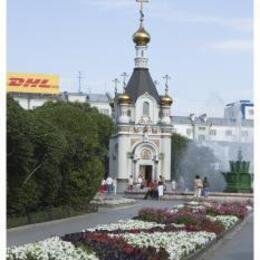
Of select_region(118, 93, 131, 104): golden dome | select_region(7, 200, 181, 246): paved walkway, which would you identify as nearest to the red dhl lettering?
select_region(118, 93, 131, 104): golden dome

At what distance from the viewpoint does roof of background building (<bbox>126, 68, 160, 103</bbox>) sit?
203 ft

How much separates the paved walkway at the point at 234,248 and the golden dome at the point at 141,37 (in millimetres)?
46946

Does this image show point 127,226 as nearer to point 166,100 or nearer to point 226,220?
point 226,220

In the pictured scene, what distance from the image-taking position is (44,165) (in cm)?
1872

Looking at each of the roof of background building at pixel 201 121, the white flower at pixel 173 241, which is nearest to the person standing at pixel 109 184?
the white flower at pixel 173 241

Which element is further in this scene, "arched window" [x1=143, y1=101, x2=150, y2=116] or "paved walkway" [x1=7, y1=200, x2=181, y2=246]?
"arched window" [x1=143, y1=101, x2=150, y2=116]

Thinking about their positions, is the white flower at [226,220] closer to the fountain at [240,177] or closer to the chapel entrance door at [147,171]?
the fountain at [240,177]

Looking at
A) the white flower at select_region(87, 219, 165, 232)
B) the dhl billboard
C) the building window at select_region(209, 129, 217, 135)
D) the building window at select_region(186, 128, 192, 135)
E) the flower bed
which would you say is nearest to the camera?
the flower bed

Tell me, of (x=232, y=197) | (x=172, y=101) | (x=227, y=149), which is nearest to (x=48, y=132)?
(x=232, y=197)

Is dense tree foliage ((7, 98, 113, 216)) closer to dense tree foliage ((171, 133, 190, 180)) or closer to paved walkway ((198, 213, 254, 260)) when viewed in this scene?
paved walkway ((198, 213, 254, 260))

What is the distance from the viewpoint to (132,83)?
206 ft

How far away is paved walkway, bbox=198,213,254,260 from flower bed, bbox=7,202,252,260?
21 centimetres
